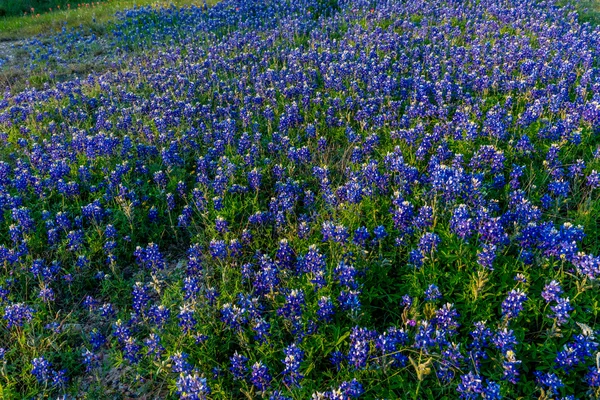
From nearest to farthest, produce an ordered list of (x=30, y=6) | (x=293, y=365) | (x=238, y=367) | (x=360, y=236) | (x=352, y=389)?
1. (x=352, y=389)
2. (x=293, y=365)
3. (x=238, y=367)
4. (x=360, y=236)
5. (x=30, y=6)

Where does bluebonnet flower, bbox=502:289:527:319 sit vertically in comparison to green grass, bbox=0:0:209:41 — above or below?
below

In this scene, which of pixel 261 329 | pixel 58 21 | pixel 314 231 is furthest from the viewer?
pixel 58 21

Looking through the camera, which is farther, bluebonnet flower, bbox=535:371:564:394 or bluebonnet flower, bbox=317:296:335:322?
bluebonnet flower, bbox=317:296:335:322

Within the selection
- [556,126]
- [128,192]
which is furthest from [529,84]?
[128,192]

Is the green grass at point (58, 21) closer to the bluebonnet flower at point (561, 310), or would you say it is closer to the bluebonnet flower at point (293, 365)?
the bluebonnet flower at point (293, 365)

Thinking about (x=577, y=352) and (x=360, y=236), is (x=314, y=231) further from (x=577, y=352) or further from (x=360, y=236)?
(x=577, y=352)

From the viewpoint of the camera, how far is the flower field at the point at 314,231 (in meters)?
3.10

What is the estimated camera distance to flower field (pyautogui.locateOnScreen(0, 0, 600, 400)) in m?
3.10

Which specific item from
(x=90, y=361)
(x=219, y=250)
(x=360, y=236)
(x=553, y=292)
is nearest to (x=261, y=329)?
(x=219, y=250)

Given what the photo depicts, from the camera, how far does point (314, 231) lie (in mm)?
4500

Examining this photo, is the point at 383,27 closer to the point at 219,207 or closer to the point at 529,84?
the point at 529,84

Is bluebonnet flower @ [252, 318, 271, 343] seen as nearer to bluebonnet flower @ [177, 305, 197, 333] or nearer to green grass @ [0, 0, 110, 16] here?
bluebonnet flower @ [177, 305, 197, 333]

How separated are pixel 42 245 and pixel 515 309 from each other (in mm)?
4715

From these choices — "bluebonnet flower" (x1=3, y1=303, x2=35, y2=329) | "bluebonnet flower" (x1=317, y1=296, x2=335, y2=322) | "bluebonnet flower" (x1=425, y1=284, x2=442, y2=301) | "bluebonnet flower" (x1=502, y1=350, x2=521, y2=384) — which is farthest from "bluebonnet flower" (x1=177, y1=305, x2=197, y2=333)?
"bluebonnet flower" (x1=502, y1=350, x2=521, y2=384)
